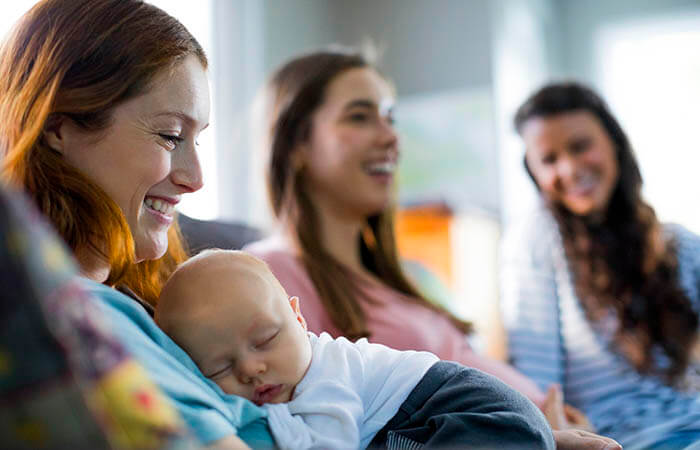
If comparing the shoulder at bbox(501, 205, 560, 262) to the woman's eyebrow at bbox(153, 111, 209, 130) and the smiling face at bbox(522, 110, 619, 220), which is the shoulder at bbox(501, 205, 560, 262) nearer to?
the smiling face at bbox(522, 110, 619, 220)

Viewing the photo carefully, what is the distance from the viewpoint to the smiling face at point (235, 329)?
2.34ft

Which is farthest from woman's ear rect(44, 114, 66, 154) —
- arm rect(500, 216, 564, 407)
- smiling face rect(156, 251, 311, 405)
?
arm rect(500, 216, 564, 407)

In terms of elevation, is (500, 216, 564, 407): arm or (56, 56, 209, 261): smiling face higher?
(56, 56, 209, 261): smiling face

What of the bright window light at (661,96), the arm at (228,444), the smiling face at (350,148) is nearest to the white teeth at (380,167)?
the smiling face at (350,148)

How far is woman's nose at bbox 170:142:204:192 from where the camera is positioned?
2.89 feet

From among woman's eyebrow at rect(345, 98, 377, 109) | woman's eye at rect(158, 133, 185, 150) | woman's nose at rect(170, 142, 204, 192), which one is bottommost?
woman's nose at rect(170, 142, 204, 192)

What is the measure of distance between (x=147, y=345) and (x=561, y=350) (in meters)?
1.21

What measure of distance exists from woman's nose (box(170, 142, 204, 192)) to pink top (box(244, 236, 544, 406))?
0.36 m

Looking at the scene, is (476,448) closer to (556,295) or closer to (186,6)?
(556,295)

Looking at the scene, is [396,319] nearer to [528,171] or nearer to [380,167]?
[380,167]

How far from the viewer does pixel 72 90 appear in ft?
2.65

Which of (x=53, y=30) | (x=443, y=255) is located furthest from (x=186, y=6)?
(x=53, y=30)

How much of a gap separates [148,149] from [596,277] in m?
1.18

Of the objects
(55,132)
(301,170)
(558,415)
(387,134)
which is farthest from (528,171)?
(55,132)
